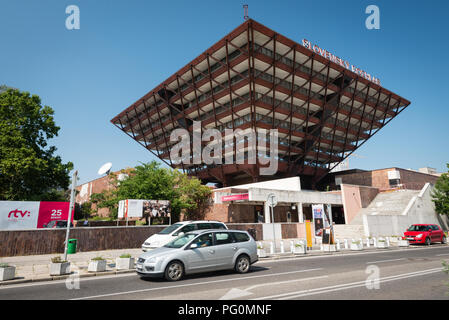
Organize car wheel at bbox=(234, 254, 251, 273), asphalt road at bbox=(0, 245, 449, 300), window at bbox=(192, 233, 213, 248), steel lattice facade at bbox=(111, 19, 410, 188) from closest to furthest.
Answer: asphalt road at bbox=(0, 245, 449, 300)
window at bbox=(192, 233, 213, 248)
car wheel at bbox=(234, 254, 251, 273)
steel lattice facade at bbox=(111, 19, 410, 188)

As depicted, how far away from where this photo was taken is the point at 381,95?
53.8 meters

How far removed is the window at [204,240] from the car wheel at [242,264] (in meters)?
1.28

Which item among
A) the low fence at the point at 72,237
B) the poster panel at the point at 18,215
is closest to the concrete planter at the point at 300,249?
the low fence at the point at 72,237

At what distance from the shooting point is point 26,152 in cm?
2659

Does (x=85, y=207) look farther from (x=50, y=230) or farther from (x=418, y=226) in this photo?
(x=418, y=226)

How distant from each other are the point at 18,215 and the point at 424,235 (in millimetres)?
29831

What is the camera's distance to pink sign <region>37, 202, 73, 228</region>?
17781 millimetres

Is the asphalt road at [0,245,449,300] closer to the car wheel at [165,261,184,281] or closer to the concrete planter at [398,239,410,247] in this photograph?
the car wheel at [165,261,184,281]

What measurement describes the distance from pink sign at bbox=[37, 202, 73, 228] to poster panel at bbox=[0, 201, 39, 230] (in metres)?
0.33

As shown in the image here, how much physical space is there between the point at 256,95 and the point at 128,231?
96.3ft

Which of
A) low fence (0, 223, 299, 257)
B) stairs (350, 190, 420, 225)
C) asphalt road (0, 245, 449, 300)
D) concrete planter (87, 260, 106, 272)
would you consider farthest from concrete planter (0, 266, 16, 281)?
stairs (350, 190, 420, 225)

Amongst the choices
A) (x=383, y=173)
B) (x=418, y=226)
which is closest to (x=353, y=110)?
(x=383, y=173)

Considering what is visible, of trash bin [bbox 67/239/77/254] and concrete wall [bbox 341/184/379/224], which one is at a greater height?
concrete wall [bbox 341/184/379/224]
